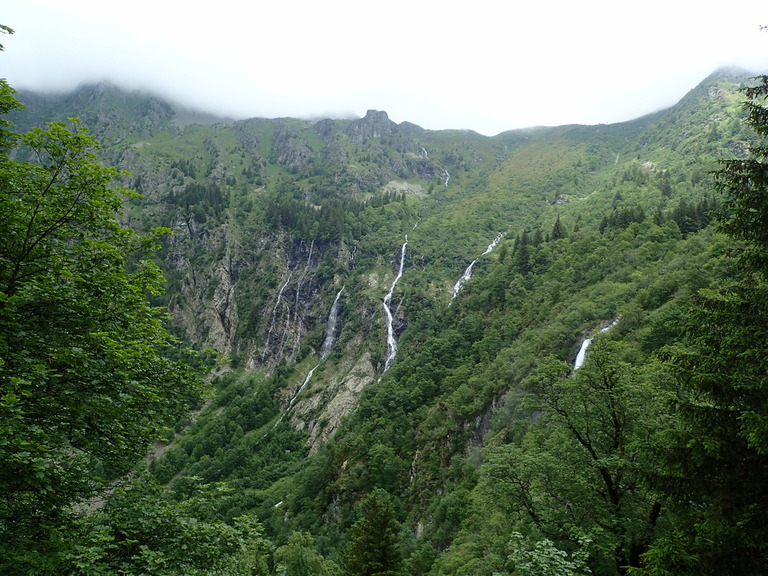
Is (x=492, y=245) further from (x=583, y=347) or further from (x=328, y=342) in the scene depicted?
(x=583, y=347)

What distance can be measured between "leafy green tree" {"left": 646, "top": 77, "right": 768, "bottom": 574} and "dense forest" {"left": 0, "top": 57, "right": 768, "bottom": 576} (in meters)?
0.05

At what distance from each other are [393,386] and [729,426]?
57029 millimetres

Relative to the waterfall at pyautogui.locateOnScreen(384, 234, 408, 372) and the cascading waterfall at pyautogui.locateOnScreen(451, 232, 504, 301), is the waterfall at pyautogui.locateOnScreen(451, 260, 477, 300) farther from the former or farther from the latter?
the waterfall at pyautogui.locateOnScreen(384, 234, 408, 372)

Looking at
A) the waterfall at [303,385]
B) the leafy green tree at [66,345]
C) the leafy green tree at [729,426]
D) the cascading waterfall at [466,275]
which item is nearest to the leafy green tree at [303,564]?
the leafy green tree at [66,345]

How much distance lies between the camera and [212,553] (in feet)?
28.3

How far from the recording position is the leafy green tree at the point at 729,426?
7328mm

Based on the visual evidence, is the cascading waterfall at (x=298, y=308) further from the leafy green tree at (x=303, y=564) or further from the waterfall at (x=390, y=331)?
the leafy green tree at (x=303, y=564)

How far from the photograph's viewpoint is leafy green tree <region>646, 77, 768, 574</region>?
24.0 ft

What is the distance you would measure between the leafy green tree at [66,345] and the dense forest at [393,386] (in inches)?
2.6

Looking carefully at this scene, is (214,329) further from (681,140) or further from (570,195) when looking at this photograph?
(681,140)

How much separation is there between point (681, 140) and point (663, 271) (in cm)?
12396

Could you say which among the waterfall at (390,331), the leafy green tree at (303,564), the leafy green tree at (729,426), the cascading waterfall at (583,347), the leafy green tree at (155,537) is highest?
the leafy green tree at (729,426)

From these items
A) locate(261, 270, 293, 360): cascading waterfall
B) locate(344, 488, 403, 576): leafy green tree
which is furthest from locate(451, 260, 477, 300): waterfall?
locate(344, 488, 403, 576): leafy green tree

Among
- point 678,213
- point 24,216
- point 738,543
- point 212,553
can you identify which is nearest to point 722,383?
point 738,543
